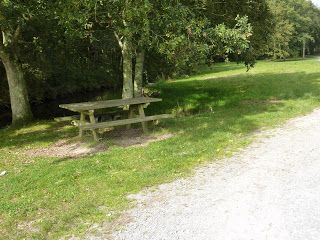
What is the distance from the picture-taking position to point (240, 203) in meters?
6.36

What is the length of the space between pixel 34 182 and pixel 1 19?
647 centimetres

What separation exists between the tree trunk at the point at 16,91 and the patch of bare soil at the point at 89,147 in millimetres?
5403

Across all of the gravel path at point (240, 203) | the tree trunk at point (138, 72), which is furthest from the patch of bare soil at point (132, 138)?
the tree trunk at point (138, 72)

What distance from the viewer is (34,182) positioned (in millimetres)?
8328

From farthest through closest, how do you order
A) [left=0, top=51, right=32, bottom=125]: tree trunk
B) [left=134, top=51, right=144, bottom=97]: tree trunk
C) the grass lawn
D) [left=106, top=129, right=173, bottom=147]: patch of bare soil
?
1. [left=134, top=51, right=144, bottom=97]: tree trunk
2. [left=0, top=51, right=32, bottom=125]: tree trunk
3. [left=106, top=129, right=173, bottom=147]: patch of bare soil
4. the grass lawn

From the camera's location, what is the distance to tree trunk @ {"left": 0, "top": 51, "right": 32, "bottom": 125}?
1692 cm

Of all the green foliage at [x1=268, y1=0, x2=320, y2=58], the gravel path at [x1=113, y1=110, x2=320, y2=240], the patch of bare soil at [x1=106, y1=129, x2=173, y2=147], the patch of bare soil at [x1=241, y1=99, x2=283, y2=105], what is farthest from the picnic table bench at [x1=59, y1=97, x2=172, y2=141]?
the green foliage at [x1=268, y1=0, x2=320, y2=58]

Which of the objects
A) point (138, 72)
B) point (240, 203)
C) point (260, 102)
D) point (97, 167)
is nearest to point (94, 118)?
point (97, 167)

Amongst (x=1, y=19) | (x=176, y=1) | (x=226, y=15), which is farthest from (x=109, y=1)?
(x=226, y=15)

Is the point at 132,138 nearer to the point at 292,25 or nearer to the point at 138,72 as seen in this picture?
the point at 138,72

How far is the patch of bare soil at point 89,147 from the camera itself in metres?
10.9

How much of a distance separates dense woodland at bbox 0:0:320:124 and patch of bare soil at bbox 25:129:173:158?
2.53m

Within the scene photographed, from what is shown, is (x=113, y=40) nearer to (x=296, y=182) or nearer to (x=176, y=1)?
(x=176, y=1)

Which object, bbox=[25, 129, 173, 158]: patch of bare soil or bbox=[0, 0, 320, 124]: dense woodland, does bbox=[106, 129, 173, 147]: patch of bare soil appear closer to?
bbox=[25, 129, 173, 158]: patch of bare soil
